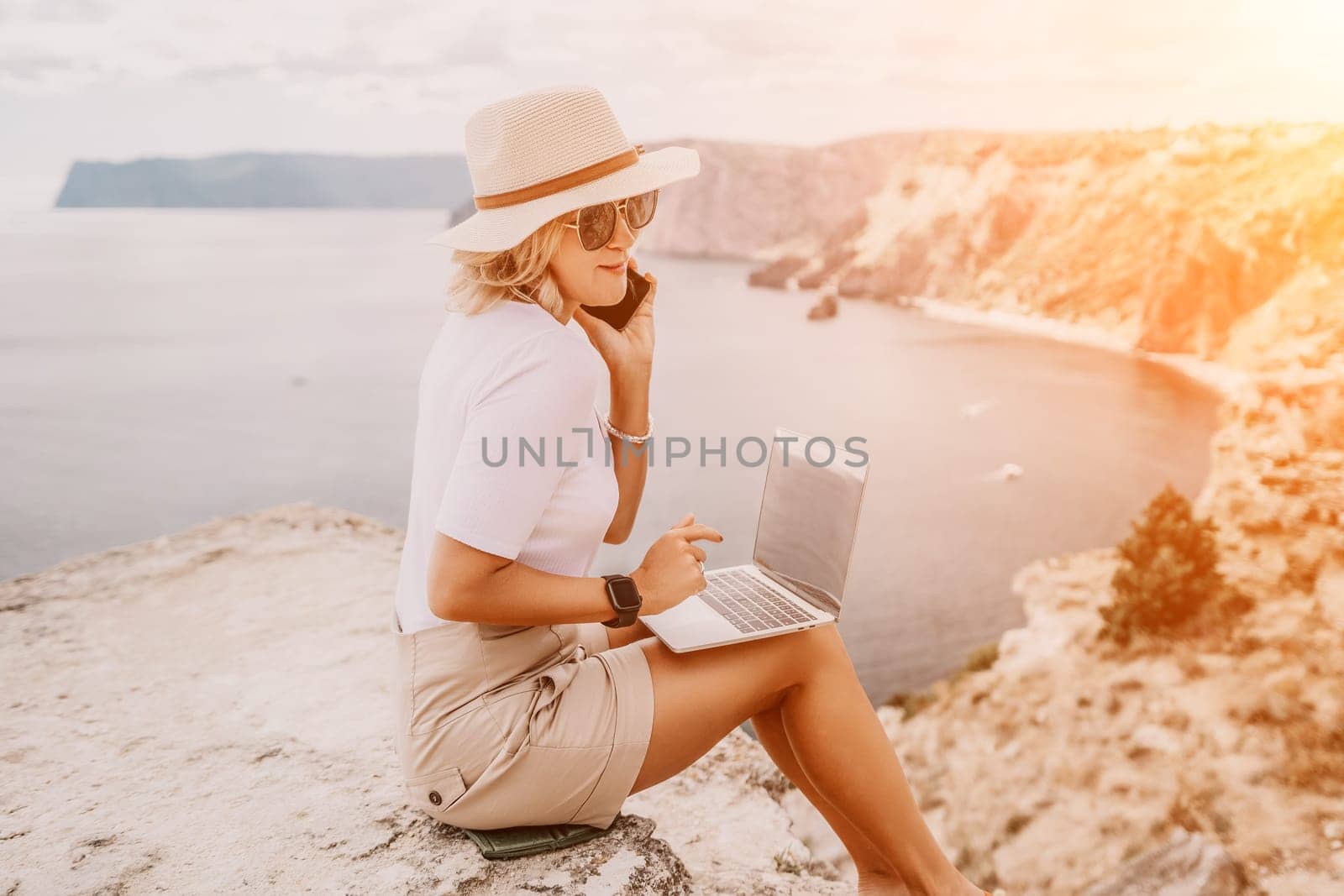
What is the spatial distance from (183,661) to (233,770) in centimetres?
111

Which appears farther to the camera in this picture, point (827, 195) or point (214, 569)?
point (827, 195)

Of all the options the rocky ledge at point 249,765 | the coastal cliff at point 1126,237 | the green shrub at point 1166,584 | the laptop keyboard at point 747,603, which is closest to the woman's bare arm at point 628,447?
the laptop keyboard at point 747,603

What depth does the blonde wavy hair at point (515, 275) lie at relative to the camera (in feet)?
5.19

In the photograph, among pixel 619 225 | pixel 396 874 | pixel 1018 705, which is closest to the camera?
pixel 619 225

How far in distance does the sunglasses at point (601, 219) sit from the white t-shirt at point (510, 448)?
7.2 inches

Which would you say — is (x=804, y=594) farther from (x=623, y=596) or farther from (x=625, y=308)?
(x=625, y=308)

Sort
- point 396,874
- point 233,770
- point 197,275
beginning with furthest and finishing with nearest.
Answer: point 197,275 → point 233,770 → point 396,874

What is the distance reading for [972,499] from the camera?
41.4 m

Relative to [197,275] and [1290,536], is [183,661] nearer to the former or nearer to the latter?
[1290,536]

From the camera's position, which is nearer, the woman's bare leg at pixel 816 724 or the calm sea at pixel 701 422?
the woman's bare leg at pixel 816 724

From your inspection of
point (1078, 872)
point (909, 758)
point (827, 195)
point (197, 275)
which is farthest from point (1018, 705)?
point (197, 275)

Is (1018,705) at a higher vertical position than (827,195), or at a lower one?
lower

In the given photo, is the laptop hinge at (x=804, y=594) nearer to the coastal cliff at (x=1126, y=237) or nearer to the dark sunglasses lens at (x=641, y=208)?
the dark sunglasses lens at (x=641, y=208)

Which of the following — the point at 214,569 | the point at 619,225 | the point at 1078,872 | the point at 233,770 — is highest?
the point at 619,225
